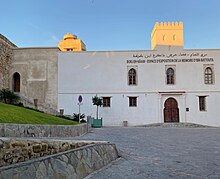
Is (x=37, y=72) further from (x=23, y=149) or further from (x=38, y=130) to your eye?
(x=23, y=149)

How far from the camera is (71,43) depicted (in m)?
47.6

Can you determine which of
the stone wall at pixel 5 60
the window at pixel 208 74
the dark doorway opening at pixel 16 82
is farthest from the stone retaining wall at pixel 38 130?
the window at pixel 208 74

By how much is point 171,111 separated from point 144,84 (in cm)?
400

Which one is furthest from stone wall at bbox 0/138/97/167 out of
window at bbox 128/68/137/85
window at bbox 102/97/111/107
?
window at bbox 128/68/137/85

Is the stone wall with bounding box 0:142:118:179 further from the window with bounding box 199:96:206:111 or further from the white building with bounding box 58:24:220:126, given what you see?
the window with bounding box 199:96:206:111

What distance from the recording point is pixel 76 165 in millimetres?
5172

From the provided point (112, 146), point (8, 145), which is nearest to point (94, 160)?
point (112, 146)

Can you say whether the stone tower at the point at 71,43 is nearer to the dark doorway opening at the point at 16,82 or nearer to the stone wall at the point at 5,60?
the stone wall at the point at 5,60

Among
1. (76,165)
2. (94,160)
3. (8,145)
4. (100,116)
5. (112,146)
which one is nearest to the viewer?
(8,145)

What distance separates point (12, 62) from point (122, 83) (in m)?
12.1

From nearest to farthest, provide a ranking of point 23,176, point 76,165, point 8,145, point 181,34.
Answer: point 23,176, point 8,145, point 76,165, point 181,34

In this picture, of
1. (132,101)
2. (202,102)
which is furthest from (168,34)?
(132,101)

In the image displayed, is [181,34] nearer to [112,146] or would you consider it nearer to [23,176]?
[112,146]

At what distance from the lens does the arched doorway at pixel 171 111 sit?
30.3 meters
